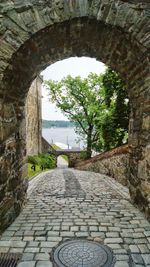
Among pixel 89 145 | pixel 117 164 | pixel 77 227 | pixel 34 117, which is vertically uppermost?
pixel 34 117

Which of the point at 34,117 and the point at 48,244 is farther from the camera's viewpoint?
the point at 34,117

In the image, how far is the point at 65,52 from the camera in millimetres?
5336

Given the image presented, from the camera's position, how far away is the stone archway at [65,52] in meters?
4.10

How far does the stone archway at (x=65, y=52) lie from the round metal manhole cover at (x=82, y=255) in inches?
48.9

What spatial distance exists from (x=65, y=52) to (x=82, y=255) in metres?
3.70

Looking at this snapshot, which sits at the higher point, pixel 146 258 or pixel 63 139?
pixel 146 258

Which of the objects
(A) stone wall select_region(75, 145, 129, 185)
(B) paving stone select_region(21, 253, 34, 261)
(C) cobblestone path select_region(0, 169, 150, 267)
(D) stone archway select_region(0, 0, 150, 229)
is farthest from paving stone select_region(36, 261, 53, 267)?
(A) stone wall select_region(75, 145, 129, 185)

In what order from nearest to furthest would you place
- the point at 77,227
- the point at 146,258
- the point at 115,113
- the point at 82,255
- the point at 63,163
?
the point at 146,258 < the point at 82,255 < the point at 77,227 < the point at 115,113 < the point at 63,163

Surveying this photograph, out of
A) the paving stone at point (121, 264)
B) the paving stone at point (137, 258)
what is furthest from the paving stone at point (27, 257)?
the paving stone at point (137, 258)

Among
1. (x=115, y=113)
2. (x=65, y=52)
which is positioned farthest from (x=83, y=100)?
(x=65, y=52)

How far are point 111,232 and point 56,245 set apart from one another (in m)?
1.01

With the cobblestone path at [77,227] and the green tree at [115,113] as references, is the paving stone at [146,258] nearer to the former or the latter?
the cobblestone path at [77,227]

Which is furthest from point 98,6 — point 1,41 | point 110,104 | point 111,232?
point 110,104

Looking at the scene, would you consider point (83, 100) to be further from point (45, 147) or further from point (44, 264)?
Result: point (44, 264)
